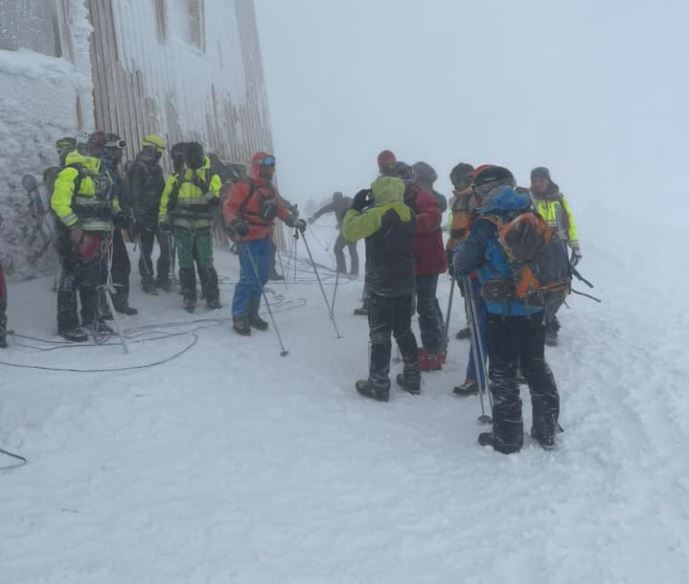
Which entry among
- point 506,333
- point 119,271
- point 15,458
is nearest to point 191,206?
point 119,271

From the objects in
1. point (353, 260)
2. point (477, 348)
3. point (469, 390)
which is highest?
point (353, 260)

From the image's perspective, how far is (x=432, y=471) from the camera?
3.80 m

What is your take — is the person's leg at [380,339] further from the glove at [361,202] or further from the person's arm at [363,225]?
the glove at [361,202]

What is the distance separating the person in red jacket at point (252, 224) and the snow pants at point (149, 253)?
5.48ft

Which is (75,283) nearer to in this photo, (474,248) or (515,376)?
(474,248)

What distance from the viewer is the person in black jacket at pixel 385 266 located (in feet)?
15.6

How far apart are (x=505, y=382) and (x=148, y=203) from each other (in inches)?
197

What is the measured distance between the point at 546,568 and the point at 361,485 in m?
1.13

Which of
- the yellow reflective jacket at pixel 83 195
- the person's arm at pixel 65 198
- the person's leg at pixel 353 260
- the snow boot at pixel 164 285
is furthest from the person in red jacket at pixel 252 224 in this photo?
the person's leg at pixel 353 260

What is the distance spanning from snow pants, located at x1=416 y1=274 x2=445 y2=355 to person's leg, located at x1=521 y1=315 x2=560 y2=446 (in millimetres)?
1556

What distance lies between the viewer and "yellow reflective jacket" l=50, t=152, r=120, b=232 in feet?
18.6

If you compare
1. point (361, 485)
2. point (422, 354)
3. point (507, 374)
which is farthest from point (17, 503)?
point (422, 354)

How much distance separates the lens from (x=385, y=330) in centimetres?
492

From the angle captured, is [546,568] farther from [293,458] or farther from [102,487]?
[102,487]
